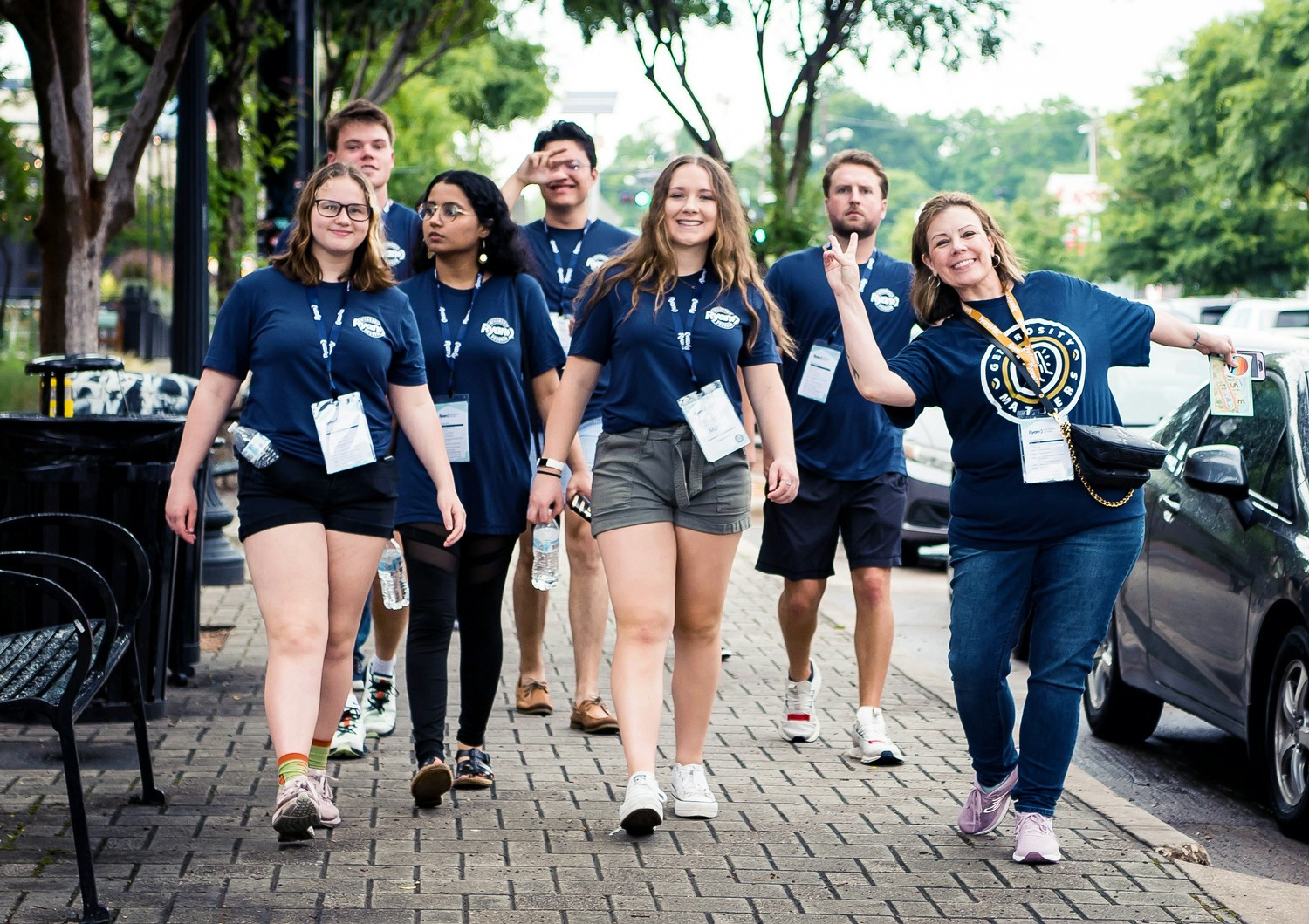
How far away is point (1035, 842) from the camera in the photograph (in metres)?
5.32

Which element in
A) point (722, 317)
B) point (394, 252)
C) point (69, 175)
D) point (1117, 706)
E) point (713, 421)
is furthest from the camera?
point (69, 175)

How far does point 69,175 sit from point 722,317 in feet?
17.3

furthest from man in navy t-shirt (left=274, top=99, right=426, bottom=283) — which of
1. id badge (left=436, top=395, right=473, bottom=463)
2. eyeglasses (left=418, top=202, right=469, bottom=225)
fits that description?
id badge (left=436, top=395, right=473, bottom=463)

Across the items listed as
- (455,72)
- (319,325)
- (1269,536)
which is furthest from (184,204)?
(455,72)

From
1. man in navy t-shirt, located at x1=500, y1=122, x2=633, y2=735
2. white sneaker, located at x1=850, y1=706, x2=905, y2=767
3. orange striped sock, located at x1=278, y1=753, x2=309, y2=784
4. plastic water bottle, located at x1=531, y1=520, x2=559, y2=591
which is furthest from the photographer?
man in navy t-shirt, located at x1=500, y1=122, x2=633, y2=735

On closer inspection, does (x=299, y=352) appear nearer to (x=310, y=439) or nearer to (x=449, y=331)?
(x=310, y=439)

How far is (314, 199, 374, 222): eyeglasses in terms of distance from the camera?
5523 mm

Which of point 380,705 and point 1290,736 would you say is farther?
point 380,705

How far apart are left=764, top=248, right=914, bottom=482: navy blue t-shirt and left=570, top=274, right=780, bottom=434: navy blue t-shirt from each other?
4.01ft

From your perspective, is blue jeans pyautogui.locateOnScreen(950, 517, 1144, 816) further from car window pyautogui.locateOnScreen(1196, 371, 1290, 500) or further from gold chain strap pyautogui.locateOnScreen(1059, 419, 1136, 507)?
car window pyautogui.locateOnScreen(1196, 371, 1290, 500)

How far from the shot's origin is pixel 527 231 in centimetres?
762

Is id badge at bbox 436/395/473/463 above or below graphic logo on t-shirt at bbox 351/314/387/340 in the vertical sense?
below

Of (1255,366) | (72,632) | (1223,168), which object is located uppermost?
(1223,168)

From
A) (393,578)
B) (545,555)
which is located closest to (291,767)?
(393,578)
